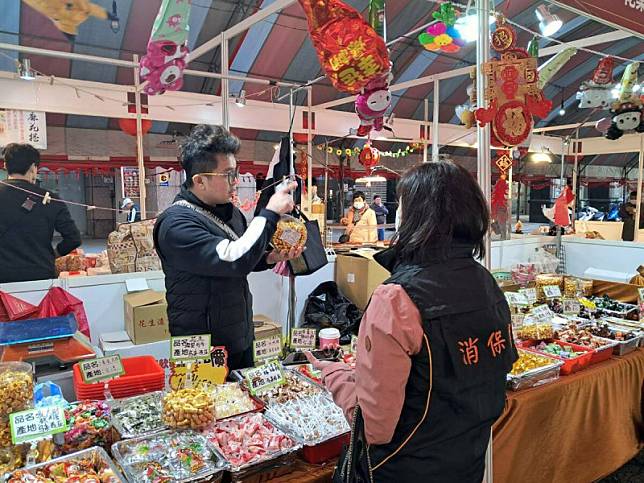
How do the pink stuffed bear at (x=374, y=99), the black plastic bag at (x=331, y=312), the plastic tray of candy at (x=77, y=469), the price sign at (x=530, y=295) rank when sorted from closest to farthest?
the plastic tray of candy at (x=77, y=469), the pink stuffed bear at (x=374, y=99), the price sign at (x=530, y=295), the black plastic bag at (x=331, y=312)

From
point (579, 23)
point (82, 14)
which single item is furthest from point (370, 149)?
point (579, 23)

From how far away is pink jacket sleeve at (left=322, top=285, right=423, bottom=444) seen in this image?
3.34ft

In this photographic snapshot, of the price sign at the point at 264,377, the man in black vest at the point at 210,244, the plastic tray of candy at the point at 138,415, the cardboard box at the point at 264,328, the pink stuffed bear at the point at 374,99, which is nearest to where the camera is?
the plastic tray of candy at the point at 138,415

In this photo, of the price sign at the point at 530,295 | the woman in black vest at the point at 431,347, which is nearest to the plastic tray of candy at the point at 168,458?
the woman in black vest at the point at 431,347

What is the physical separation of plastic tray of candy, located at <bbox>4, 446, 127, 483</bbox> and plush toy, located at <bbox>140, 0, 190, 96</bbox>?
5.34 feet

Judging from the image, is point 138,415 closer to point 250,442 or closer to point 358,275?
point 250,442

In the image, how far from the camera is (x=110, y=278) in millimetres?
3102

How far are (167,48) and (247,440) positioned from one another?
66.4 inches

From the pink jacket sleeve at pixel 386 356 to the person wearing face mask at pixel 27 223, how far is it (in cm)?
220

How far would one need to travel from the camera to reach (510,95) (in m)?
1.86

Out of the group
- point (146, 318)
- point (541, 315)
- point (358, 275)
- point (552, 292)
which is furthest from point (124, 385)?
point (552, 292)

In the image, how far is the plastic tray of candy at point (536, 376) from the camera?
76.2 inches

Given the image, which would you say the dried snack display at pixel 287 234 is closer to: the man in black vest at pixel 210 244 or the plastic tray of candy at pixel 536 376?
the man in black vest at pixel 210 244

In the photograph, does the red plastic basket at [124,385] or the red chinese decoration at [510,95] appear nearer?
the red plastic basket at [124,385]
